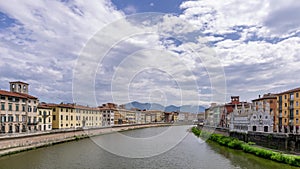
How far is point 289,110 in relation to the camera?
34.9 metres

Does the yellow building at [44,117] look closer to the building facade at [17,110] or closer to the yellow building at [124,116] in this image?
the building facade at [17,110]

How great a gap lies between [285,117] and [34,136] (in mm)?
32194

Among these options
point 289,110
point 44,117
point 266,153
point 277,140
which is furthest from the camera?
point 44,117

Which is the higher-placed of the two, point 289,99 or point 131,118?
point 289,99

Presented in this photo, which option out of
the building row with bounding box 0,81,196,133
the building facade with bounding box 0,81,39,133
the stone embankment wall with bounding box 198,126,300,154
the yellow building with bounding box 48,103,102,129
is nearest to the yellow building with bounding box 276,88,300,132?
the stone embankment wall with bounding box 198,126,300,154

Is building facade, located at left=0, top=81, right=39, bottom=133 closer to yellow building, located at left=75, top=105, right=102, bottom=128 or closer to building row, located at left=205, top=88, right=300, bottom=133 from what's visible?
yellow building, located at left=75, top=105, right=102, bottom=128

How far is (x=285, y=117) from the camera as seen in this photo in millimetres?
35875

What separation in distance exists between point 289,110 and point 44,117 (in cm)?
3583

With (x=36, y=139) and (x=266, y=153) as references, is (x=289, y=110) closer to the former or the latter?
(x=266, y=153)

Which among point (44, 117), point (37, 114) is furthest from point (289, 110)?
point (44, 117)

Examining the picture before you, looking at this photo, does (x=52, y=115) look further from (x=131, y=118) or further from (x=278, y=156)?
(x=131, y=118)

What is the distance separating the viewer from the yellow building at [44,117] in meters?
40.2

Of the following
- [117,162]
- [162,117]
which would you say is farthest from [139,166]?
[162,117]

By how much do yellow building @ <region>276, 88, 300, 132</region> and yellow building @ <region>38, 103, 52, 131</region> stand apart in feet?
115
